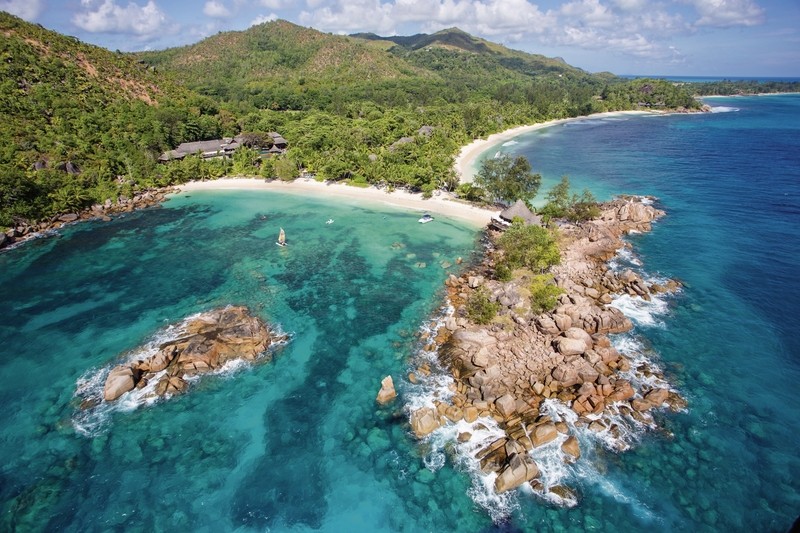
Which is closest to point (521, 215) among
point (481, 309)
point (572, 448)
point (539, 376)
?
point (481, 309)

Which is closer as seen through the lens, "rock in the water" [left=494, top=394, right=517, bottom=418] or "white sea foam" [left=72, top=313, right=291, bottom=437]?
"rock in the water" [left=494, top=394, right=517, bottom=418]

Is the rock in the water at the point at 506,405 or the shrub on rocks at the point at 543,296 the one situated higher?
the shrub on rocks at the point at 543,296

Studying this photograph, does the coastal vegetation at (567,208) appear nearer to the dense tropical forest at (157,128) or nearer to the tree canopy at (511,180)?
the tree canopy at (511,180)

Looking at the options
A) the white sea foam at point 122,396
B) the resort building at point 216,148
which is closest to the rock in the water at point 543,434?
the white sea foam at point 122,396

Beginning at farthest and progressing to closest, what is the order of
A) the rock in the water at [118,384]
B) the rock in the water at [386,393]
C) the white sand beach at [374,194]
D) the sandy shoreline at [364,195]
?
the white sand beach at [374,194] < the sandy shoreline at [364,195] < the rock in the water at [118,384] < the rock in the water at [386,393]

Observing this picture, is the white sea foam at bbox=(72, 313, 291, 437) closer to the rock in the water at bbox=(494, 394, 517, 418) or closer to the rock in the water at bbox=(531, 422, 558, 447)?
the rock in the water at bbox=(494, 394, 517, 418)

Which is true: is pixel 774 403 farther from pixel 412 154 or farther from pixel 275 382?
pixel 412 154

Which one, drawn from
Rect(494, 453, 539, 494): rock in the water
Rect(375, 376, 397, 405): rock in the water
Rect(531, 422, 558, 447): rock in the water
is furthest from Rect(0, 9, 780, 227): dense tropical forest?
Rect(494, 453, 539, 494): rock in the water
